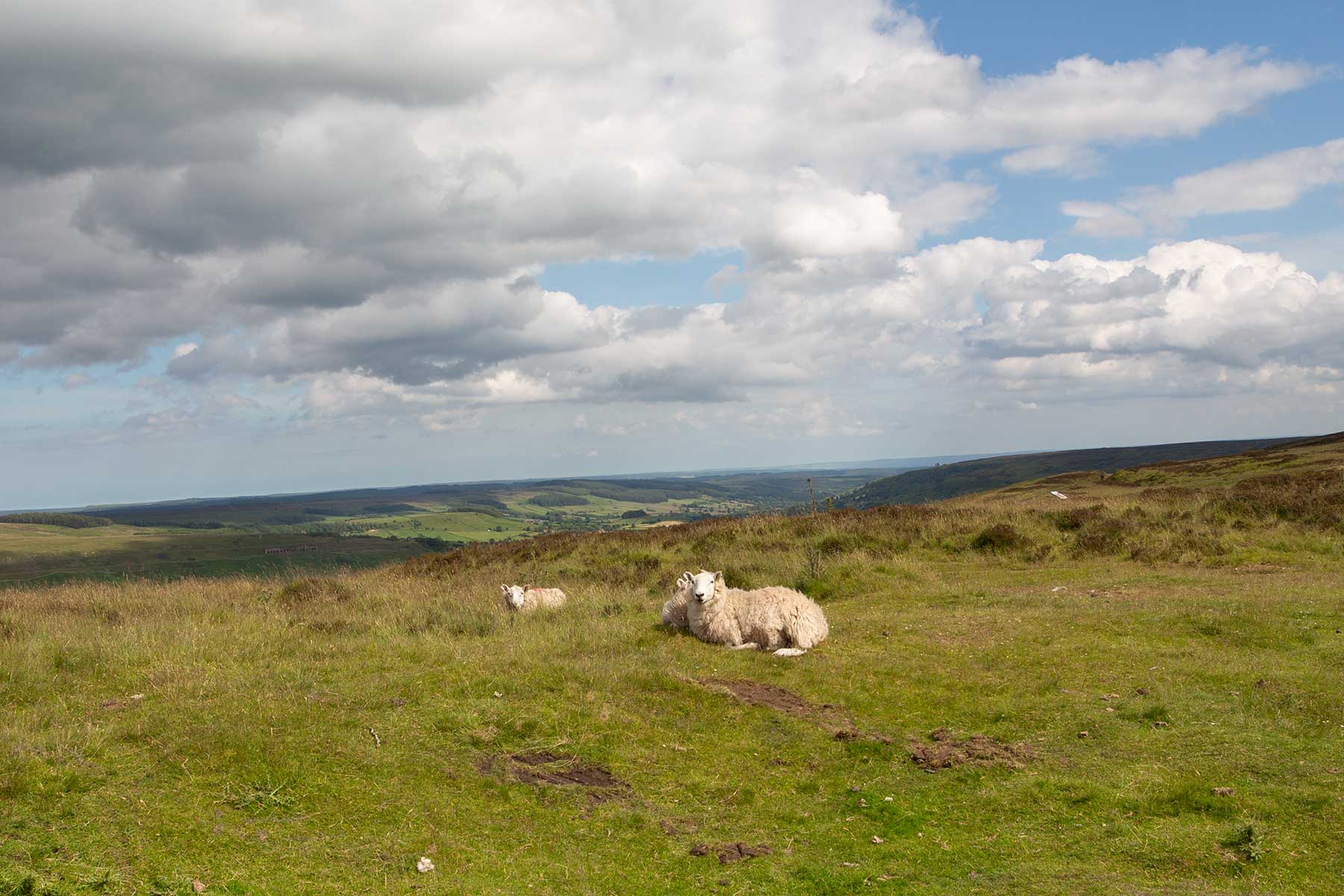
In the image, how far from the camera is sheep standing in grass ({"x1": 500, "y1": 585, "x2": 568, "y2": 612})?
1802 cm

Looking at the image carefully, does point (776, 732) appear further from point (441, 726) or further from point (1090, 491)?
point (1090, 491)

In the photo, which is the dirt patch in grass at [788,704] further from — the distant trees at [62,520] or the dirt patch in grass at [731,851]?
the distant trees at [62,520]

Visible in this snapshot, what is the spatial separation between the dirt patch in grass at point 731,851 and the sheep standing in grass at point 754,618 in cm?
645

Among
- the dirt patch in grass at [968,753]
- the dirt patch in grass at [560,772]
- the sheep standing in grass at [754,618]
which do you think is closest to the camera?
the dirt patch in grass at [560,772]

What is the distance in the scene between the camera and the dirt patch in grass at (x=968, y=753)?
9031mm

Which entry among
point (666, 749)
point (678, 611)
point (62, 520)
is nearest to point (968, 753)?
point (666, 749)

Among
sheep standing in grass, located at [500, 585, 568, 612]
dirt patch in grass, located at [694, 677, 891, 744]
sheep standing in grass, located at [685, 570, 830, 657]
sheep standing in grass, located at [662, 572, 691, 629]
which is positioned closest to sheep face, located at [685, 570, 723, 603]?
sheep standing in grass, located at [685, 570, 830, 657]

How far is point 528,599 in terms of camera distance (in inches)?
727

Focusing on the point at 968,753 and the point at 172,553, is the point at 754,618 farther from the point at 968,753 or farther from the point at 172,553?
the point at 172,553

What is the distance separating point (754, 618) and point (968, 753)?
5.49m

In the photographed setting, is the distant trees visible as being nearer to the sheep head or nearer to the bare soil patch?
the sheep head

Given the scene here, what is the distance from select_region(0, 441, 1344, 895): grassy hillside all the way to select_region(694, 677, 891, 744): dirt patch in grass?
0.18 ft

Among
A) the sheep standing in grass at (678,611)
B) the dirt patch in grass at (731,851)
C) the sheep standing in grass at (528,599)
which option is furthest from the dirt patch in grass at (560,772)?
the sheep standing in grass at (528,599)

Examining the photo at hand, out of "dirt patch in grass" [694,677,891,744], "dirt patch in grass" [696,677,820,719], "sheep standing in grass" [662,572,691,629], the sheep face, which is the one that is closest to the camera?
"dirt patch in grass" [694,677,891,744]
